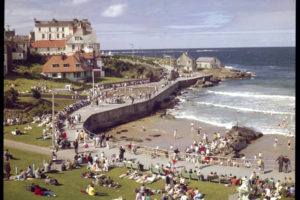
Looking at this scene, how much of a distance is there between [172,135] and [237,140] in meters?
7.18

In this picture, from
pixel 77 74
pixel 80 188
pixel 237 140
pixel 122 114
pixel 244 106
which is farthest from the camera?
pixel 77 74

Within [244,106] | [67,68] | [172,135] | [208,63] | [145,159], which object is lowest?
[172,135]

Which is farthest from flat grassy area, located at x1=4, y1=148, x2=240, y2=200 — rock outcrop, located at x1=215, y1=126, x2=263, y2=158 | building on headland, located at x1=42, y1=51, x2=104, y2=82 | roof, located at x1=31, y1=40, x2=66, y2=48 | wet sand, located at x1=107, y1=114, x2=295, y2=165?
roof, located at x1=31, y1=40, x2=66, y2=48

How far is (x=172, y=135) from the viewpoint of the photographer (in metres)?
36.0

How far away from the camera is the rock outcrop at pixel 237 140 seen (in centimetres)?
2880

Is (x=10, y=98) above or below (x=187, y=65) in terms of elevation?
below

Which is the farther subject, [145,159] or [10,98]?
[10,98]

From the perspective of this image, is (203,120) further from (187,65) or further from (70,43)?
(187,65)

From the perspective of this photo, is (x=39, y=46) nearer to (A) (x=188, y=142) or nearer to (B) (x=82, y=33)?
(B) (x=82, y=33)

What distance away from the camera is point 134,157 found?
2388 cm

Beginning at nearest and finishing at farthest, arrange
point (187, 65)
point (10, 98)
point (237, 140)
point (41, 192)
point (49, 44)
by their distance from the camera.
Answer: point (41, 192) < point (237, 140) < point (10, 98) < point (49, 44) < point (187, 65)

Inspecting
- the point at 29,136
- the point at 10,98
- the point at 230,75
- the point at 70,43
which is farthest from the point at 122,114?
the point at 230,75

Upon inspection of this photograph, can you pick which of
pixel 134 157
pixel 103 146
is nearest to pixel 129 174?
pixel 134 157

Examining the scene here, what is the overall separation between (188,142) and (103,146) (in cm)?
1027
